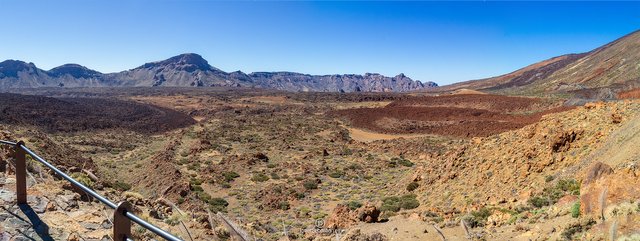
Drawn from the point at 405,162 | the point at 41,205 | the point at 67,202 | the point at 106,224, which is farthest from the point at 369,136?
the point at 41,205

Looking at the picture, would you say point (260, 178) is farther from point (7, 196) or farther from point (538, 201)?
point (7, 196)

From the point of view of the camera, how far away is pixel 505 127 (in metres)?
37.0

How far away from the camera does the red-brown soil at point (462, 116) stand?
3900 cm

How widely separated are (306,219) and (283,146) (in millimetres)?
17058

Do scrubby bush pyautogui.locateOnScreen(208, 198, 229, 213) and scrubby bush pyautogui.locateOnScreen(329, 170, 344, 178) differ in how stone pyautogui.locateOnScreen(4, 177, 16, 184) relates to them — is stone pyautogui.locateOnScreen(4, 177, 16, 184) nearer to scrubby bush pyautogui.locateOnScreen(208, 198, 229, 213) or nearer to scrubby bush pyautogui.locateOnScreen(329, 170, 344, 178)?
scrubby bush pyautogui.locateOnScreen(208, 198, 229, 213)

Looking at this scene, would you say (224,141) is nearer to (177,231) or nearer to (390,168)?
(390,168)

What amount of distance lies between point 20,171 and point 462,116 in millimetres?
46916

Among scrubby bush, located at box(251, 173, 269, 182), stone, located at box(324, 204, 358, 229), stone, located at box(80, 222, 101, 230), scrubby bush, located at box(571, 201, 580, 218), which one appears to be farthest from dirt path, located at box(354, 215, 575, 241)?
scrubby bush, located at box(251, 173, 269, 182)

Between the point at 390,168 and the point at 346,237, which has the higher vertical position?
the point at 346,237

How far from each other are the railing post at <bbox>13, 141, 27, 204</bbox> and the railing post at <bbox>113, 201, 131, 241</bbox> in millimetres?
3107

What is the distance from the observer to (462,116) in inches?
1852

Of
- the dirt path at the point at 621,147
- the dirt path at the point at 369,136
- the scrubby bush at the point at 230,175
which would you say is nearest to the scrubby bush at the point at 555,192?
the dirt path at the point at 621,147

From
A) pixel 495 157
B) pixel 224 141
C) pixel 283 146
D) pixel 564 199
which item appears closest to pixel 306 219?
pixel 495 157

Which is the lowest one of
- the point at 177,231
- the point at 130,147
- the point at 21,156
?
the point at 130,147
